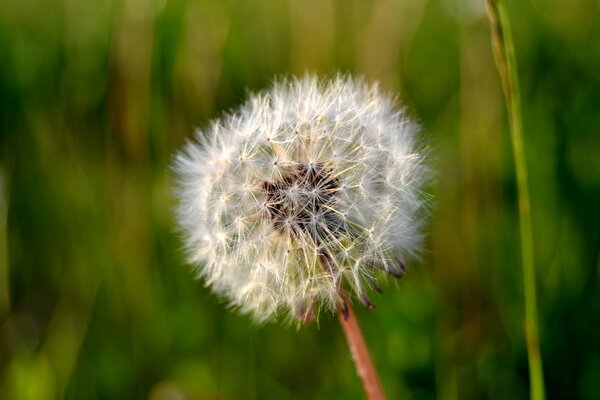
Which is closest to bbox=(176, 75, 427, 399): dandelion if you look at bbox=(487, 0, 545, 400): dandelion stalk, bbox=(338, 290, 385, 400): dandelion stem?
bbox=(338, 290, 385, 400): dandelion stem

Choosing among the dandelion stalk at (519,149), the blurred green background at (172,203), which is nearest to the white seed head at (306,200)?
the dandelion stalk at (519,149)

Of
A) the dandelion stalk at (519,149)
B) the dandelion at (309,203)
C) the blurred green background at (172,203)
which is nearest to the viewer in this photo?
the dandelion stalk at (519,149)

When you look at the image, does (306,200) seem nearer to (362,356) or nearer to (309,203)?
(309,203)

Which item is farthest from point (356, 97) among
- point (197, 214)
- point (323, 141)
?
point (197, 214)

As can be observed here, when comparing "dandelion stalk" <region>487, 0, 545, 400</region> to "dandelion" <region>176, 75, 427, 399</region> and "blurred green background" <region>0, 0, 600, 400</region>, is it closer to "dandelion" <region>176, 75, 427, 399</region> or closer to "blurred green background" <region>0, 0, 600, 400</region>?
"dandelion" <region>176, 75, 427, 399</region>

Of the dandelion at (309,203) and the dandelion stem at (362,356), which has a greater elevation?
the dandelion at (309,203)

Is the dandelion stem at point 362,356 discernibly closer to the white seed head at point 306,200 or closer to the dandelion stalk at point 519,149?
the white seed head at point 306,200

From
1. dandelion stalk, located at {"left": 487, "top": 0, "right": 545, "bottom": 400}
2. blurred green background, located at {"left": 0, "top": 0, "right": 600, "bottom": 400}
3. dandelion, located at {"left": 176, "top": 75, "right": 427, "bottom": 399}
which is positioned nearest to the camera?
dandelion stalk, located at {"left": 487, "top": 0, "right": 545, "bottom": 400}
